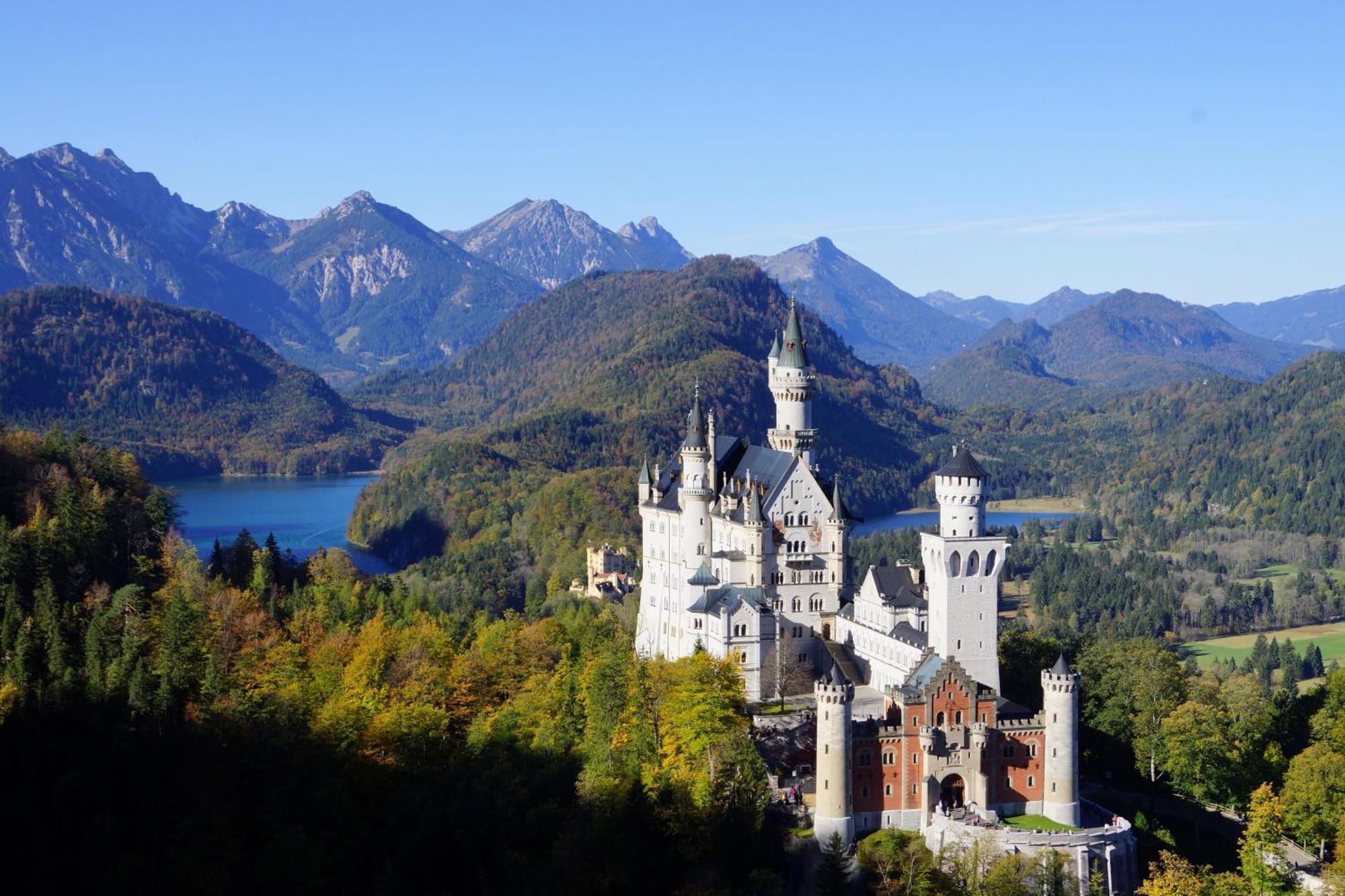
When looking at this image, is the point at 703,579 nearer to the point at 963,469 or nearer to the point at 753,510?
the point at 753,510

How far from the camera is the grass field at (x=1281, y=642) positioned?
149 m

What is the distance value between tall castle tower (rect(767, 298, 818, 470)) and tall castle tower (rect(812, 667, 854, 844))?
26498mm

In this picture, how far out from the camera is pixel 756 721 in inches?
3120

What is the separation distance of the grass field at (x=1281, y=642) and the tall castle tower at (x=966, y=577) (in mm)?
74221

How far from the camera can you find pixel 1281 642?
510ft

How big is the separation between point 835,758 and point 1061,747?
35.5 ft

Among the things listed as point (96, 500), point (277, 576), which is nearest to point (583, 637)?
point (277, 576)

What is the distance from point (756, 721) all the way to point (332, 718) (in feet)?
72.8

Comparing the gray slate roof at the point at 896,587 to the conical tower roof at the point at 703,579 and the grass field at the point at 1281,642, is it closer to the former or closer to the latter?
the conical tower roof at the point at 703,579

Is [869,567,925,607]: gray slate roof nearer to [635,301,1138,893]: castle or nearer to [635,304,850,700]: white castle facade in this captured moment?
[635,301,1138,893]: castle

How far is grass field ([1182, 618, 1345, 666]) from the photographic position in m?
149

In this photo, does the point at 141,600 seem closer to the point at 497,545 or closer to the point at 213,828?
the point at 213,828

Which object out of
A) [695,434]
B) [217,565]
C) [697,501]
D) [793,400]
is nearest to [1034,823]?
[697,501]

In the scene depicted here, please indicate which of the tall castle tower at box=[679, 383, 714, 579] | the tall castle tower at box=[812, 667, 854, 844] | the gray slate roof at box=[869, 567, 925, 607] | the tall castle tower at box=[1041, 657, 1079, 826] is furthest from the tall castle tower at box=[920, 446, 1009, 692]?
the tall castle tower at box=[679, 383, 714, 579]
